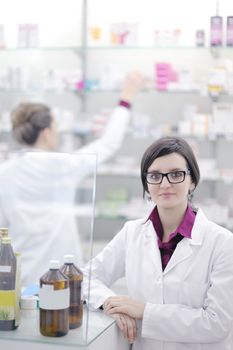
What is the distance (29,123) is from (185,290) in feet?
6.64

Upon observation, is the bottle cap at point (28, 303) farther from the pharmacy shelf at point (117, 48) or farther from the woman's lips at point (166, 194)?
the pharmacy shelf at point (117, 48)

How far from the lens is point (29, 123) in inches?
168

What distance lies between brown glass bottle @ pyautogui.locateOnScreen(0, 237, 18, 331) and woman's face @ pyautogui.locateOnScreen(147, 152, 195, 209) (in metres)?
0.63

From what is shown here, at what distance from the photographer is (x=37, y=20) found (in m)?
5.82

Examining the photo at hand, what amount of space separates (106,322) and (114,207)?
305 cm

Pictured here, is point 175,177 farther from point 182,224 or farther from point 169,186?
point 182,224

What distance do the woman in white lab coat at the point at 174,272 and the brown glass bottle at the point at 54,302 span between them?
348 millimetres

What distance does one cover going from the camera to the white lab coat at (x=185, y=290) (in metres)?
2.48

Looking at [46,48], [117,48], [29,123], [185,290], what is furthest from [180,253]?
[46,48]

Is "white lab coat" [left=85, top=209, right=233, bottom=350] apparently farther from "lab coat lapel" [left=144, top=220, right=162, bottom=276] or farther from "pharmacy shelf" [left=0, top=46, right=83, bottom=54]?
"pharmacy shelf" [left=0, top=46, right=83, bottom=54]

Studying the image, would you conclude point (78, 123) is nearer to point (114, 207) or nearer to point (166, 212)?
point (114, 207)

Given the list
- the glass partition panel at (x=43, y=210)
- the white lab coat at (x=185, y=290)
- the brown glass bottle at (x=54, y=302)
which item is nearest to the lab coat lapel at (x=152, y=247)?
the white lab coat at (x=185, y=290)

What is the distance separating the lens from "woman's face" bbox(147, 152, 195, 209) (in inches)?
103

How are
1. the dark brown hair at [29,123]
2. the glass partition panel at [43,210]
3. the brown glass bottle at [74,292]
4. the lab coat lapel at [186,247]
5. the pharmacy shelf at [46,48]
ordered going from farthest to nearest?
the pharmacy shelf at [46,48]
the dark brown hair at [29,123]
the glass partition panel at [43,210]
the lab coat lapel at [186,247]
the brown glass bottle at [74,292]
